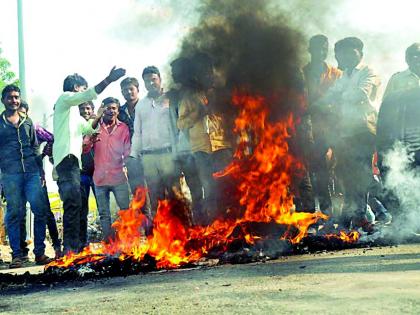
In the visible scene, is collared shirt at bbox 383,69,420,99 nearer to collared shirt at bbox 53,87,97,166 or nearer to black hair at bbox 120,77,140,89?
black hair at bbox 120,77,140,89

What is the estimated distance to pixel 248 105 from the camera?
7.97 meters

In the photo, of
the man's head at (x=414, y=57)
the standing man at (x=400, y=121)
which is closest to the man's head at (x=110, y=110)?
the standing man at (x=400, y=121)

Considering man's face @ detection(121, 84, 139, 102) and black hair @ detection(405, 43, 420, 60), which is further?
man's face @ detection(121, 84, 139, 102)

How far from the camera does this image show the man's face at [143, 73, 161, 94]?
7.71 meters

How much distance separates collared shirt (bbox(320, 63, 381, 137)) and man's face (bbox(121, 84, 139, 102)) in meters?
2.90

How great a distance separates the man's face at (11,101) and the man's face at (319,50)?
165 inches

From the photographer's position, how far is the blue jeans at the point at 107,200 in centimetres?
770

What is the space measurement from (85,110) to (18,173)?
54.3 inches

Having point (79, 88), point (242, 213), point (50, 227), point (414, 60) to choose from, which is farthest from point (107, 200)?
point (414, 60)

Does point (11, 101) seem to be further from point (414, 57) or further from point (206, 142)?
point (414, 57)

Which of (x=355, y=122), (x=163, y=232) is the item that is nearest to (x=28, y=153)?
(x=163, y=232)

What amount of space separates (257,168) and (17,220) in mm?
3330

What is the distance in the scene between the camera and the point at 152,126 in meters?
7.62

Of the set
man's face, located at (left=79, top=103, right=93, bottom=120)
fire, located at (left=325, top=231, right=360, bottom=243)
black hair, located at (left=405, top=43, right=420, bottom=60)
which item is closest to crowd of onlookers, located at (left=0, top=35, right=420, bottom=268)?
black hair, located at (left=405, top=43, right=420, bottom=60)
